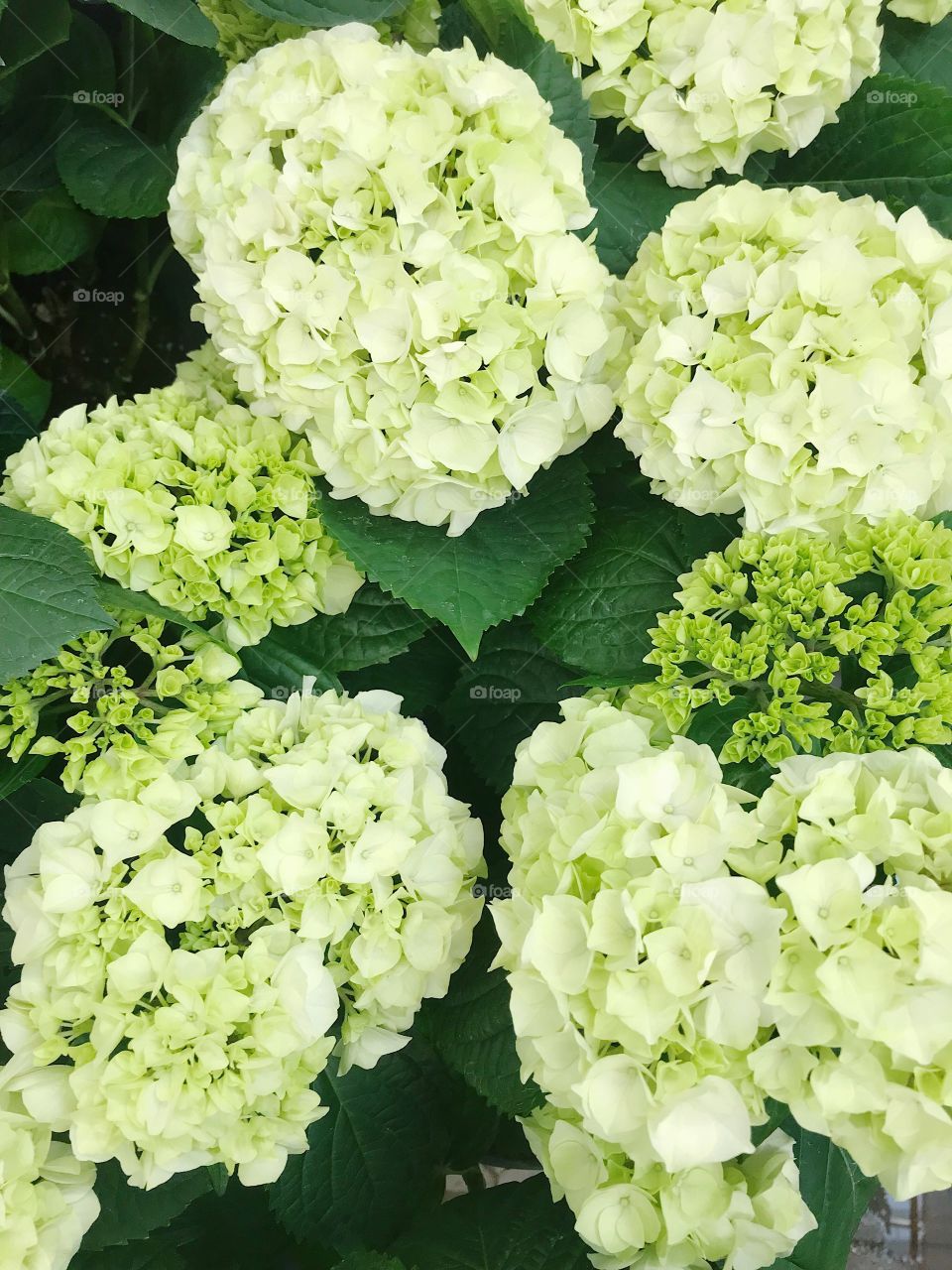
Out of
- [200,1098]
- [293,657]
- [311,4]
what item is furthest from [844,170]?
[200,1098]

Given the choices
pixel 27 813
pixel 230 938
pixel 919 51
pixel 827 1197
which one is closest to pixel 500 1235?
pixel 827 1197

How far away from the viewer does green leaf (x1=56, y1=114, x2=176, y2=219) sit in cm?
85

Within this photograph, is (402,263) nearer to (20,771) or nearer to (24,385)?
(20,771)

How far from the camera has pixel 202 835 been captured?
604mm

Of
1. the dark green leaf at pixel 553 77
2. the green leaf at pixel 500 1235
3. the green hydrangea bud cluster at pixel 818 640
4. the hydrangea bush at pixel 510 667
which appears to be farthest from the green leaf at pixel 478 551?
the green leaf at pixel 500 1235

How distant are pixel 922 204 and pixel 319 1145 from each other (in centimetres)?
80

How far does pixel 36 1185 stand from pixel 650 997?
36 cm

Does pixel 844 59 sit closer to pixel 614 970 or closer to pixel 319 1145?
pixel 614 970

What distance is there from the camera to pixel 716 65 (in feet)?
2.22

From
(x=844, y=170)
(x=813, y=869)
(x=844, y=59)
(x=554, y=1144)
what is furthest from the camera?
(x=844, y=170)

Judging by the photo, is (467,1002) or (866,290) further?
(467,1002)

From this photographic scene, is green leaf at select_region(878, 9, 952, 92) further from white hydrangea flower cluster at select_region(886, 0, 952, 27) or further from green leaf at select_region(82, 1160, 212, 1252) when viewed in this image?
green leaf at select_region(82, 1160, 212, 1252)

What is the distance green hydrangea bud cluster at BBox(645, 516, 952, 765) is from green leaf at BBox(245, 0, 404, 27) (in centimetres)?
43

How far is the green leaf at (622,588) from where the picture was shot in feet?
2.22
